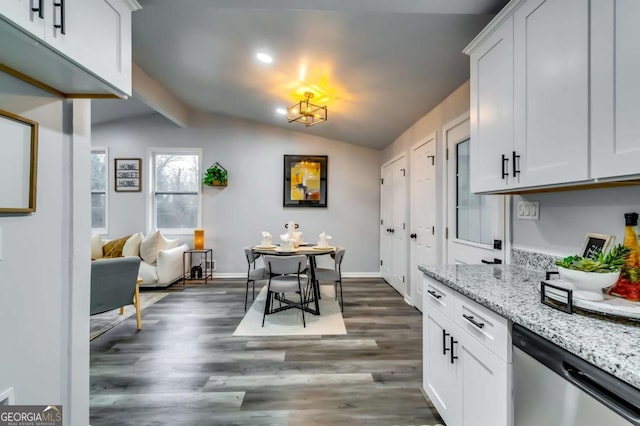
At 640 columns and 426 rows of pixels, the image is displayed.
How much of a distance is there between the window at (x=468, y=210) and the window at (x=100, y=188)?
5.75m

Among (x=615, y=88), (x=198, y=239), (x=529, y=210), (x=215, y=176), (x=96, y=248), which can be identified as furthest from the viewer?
(x=215, y=176)

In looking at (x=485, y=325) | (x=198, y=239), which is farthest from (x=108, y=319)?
(x=485, y=325)

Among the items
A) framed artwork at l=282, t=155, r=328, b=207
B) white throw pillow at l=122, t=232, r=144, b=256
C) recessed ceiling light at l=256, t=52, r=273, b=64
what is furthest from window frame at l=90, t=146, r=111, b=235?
recessed ceiling light at l=256, t=52, r=273, b=64

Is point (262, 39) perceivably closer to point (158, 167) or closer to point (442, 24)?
point (442, 24)

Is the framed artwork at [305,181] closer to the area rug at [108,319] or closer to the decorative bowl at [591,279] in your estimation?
the area rug at [108,319]

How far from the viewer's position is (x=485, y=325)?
46.9 inches

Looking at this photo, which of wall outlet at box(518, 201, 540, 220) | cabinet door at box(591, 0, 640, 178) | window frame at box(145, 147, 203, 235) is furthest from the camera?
window frame at box(145, 147, 203, 235)

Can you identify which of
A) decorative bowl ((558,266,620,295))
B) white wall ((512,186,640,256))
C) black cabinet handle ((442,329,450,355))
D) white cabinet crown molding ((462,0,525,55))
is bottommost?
black cabinet handle ((442,329,450,355))

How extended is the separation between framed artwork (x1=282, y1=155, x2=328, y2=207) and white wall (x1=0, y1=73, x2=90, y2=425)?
153 inches

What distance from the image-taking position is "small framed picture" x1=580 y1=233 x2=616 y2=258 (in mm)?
1222

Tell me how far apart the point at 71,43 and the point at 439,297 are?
1.98 metres

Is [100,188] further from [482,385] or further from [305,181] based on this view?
[482,385]

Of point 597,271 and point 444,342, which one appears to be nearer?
point 597,271

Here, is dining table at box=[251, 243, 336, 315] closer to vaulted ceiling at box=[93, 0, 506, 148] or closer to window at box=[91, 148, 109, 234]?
vaulted ceiling at box=[93, 0, 506, 148]
